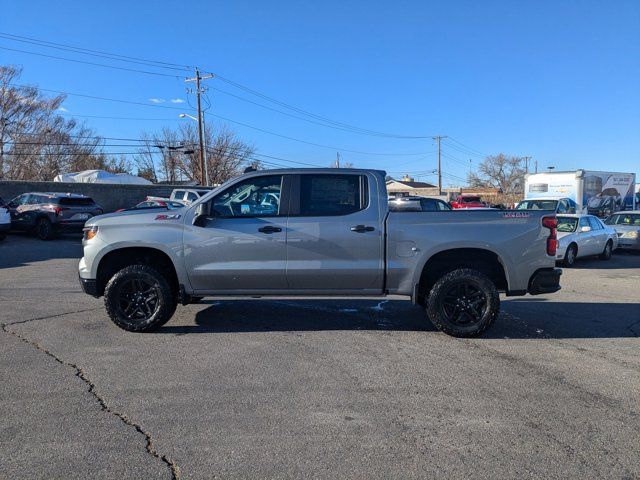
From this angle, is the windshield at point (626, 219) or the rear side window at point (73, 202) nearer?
the windshield at point (626, 219)

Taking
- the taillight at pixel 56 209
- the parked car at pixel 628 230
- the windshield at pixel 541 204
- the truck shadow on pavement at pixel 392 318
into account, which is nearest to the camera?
the truck shadow on pavement at pixel 392 318

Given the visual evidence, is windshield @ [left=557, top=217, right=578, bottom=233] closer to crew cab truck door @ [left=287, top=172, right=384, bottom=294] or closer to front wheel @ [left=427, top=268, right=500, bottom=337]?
front wheel @ [left=427, top=268, right=500, bottom=337]

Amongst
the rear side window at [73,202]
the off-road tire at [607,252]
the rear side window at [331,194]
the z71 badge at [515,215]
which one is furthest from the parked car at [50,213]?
the off-road tire at [607,252]

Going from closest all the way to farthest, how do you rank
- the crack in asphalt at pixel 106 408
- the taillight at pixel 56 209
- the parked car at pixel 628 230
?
the crack in asphalt at pixel 106 408 → the parked car at pixel 628 230 → the taillight at pixel 56 209

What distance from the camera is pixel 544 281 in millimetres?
6203

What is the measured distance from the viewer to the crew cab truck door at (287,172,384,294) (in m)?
6.17

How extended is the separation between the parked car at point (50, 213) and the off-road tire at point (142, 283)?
45.7ft

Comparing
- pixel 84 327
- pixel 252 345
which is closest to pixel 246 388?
pixel 252 345

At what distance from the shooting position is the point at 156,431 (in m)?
3.76

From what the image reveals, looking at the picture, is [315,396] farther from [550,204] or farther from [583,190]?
[583,190]

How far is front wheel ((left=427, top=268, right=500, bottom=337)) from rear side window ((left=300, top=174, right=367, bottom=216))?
1.36 m

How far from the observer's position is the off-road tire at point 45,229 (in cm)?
1853

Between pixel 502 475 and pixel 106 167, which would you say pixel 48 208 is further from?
pixel 106 167

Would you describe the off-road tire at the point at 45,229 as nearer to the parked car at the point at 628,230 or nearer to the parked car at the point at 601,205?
the parked car at the point at 628,230
